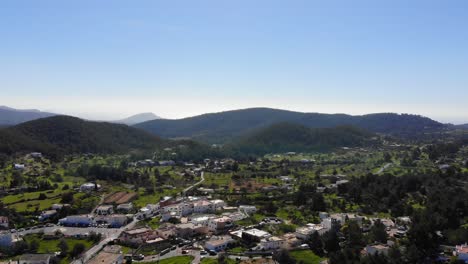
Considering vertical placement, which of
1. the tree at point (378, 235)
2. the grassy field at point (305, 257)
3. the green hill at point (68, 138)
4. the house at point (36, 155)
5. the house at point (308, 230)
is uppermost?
the green hill at point (68, 138)

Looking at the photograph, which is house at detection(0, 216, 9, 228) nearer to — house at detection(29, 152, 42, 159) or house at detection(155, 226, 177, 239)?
house at detection(155, 226, 177, 239)

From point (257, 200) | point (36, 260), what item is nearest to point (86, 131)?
point (257, 200)

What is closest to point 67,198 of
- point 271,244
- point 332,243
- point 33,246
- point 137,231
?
point 33,246

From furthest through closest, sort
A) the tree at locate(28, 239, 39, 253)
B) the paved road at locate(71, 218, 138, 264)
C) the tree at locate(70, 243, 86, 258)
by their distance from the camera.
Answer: the tree at locate(28, 239, 39, 253) < the tree at locate(70, 243, 86, 258) < the paved road at locate(71, 218, 138, 264)

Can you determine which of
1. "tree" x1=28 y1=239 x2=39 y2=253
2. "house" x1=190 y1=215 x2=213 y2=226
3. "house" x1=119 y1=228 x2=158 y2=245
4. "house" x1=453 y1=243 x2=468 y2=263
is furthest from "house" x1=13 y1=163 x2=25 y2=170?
"house" x1=453 y1=243 x2=468 y2=263

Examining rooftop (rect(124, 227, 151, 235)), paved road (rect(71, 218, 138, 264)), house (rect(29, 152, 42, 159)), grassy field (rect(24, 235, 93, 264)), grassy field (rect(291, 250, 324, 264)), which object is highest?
house (rect(29, 152, 42, 159))

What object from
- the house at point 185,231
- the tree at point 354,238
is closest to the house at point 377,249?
the tree at point 354,238

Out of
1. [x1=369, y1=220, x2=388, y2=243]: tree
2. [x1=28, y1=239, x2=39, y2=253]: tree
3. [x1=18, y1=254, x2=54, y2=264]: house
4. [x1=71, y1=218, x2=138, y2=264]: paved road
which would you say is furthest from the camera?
[x1=28, y1=239, x2=39, y2=253]: tree

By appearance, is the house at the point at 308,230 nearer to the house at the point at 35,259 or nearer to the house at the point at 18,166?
the house at the point at 35,259
